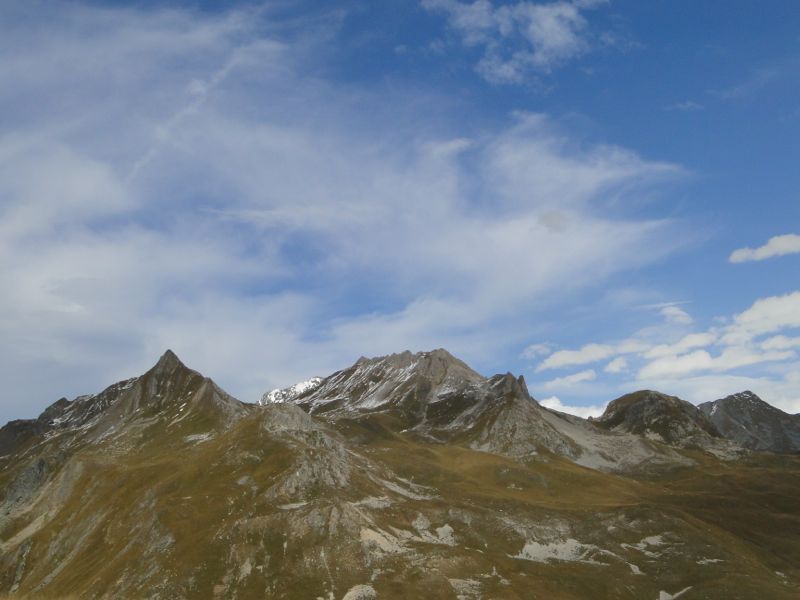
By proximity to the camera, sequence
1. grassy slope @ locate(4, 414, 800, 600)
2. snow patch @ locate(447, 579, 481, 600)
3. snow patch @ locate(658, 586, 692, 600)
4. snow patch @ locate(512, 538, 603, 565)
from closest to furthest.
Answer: snow patch @ locate(447, 579, 481, 600), grassy slope @ locate(4, 414, 800, 600), snow patch @ locate(658, 586, 692, 600), snow patch @ locate(512, 538, 603, 565)

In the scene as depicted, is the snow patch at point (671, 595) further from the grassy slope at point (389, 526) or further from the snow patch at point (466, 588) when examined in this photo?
the snow patch at point (466, 588)

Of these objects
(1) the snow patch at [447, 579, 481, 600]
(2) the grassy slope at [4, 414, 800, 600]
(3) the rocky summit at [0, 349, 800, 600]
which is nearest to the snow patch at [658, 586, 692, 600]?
(3) the rocky summit at [0, 349, 800, 600]

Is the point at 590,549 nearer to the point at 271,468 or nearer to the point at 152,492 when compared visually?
the point at 271,468

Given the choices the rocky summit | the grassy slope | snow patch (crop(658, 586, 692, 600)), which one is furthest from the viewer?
snow patch (crop(658, 586, 692, 600))

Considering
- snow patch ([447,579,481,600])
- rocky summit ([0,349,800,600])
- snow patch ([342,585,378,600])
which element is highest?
rocky summit ([0,349,800,600])

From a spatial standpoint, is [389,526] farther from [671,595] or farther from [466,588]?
[671,595]

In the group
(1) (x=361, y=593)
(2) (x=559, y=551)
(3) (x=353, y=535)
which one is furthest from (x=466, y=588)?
(2) (x=559, y=551)

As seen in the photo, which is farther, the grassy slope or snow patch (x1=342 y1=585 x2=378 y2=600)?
the grassy slope

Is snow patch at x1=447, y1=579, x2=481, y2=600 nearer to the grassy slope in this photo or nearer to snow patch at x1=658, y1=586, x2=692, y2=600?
the grassy slope

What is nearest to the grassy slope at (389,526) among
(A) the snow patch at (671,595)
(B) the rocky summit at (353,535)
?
(B) the rocky summit at (353,535)

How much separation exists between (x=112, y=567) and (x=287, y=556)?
3330cm

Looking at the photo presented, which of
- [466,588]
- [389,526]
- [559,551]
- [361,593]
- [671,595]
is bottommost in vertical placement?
[671,595]

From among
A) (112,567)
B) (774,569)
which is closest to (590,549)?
(774,569)

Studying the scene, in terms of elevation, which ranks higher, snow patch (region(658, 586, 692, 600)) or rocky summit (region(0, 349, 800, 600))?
rocky summit (region(0, 349, 800, 600))
